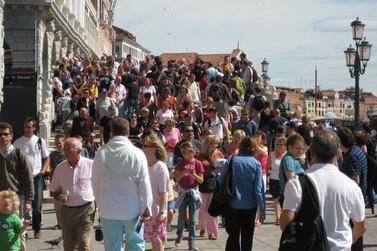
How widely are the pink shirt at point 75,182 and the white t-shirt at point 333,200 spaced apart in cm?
382

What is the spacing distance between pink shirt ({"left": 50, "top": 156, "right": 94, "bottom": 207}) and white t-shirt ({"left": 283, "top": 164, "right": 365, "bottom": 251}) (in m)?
3.82

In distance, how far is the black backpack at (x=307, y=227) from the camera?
513 cm

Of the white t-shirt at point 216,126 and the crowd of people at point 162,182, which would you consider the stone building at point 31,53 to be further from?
the white t-shirt at point 216,126

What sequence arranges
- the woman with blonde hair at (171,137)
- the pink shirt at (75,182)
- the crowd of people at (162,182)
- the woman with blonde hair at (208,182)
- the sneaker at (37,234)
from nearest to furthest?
1. the crowd of people at (162,182)
2. the pink shirt at (75,182)
3. the woman with blonde hair at (208,182)
4. the sneaker at (37,234)
5. the woman with blonde hair at (171,137)

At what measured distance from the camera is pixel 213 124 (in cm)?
1830

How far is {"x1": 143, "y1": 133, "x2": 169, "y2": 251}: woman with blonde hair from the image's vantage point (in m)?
8.64

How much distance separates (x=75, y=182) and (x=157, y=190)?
0.91 meters

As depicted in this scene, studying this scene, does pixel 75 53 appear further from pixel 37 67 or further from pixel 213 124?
pixel 213 124

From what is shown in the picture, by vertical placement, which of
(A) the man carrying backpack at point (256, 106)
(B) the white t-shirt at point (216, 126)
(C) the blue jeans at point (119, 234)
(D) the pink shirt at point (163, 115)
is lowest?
(C) the blue jeans at point (119, 234)

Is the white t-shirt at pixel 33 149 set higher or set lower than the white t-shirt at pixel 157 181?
higher

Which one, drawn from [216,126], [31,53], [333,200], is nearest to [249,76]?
[31,53]

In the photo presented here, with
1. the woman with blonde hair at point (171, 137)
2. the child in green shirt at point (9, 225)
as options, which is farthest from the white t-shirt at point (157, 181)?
the woman with blonde hair at point (171, 137)

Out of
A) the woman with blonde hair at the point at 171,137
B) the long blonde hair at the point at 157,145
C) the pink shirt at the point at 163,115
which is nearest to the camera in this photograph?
the long blonde hair at the point at 157,145

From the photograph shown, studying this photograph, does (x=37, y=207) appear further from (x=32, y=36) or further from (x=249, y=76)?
(x=32, y=36)
